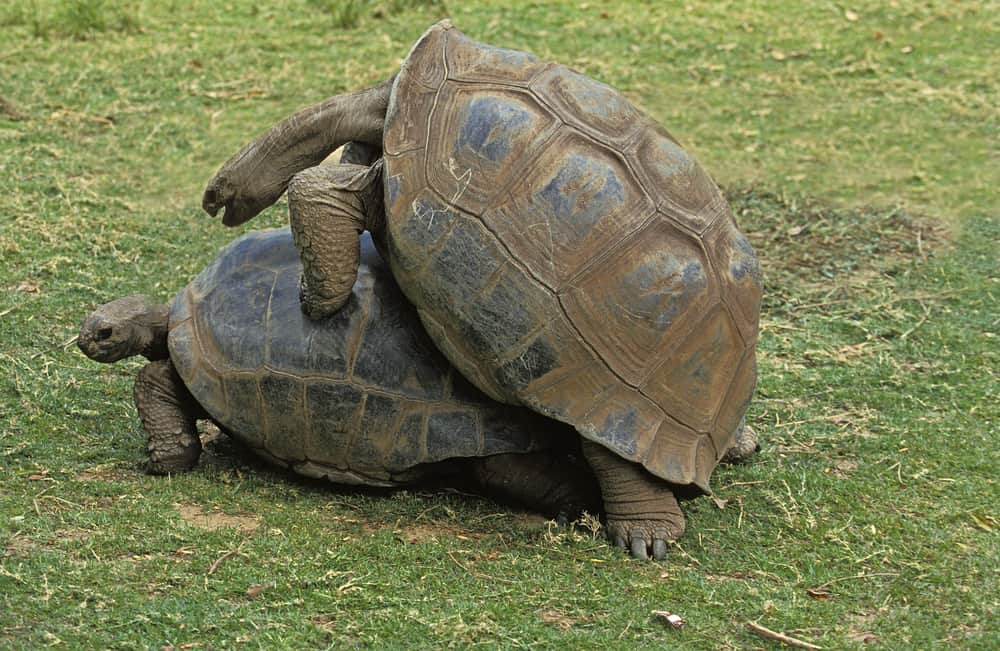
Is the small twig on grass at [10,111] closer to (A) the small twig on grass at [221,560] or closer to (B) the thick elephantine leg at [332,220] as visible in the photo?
(B) the thick elephantine leg at [332,220]

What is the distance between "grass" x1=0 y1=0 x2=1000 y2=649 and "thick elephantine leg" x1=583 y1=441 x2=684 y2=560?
87 millimetres

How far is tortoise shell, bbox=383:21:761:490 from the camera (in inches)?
169

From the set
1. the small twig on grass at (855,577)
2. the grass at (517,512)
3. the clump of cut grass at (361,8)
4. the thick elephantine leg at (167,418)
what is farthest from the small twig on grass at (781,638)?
the clump of cut grass at (361,8)

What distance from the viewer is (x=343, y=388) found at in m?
4.66

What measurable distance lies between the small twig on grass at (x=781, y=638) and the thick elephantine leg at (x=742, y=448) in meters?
1.41

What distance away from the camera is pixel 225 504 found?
4516 mm

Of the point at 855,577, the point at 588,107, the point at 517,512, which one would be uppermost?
the point at 588,107

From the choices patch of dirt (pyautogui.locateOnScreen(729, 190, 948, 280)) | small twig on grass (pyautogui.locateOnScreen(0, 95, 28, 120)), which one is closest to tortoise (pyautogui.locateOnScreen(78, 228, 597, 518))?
patch of dirt (pyautogui.locateOnScreen(729, 190, 948, 280))

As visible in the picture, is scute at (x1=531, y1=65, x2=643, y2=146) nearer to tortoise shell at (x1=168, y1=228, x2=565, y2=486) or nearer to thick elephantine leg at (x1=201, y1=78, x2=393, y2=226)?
thick elephantine leg at (x1=201, y1=78, x2=393, y2=226)

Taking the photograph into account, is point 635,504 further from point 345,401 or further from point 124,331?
point 124,331

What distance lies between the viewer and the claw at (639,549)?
438 cm

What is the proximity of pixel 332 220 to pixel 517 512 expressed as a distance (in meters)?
1.27

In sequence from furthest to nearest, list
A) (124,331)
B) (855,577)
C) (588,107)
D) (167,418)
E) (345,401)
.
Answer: (124,331) → (167,418) → (345,401) → (588,107) → (855,577)

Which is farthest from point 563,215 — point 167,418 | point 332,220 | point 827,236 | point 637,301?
point 827,236
